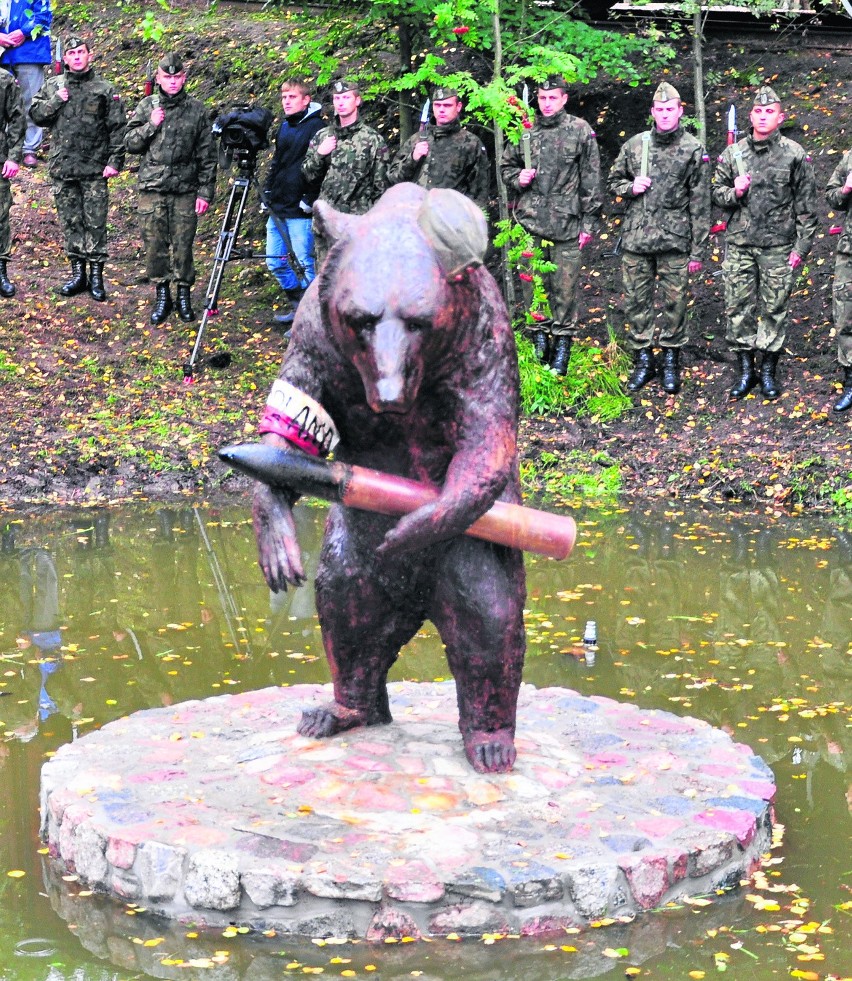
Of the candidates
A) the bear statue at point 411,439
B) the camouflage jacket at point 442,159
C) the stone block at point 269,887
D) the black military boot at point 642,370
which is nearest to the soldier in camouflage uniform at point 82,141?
the camouflage jacket at point 442,159

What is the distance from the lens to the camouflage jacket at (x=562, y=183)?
498 inches

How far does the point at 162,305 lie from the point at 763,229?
561 centimetres

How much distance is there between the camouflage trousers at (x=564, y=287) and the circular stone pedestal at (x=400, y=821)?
7.09 m

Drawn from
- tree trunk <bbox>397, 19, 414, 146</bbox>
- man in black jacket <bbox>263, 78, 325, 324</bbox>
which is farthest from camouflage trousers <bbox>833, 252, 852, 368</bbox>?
man in black jacket <bbox>263, 78, 325, 324</bbox>

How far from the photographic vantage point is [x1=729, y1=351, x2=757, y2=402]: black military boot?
483 inches

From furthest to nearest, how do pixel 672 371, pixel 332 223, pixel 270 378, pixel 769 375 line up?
pixel 270 378 < pixel 672 371 < pixel 769 375 < pixel 332 223

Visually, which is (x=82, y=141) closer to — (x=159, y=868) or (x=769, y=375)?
(x=769, y=375)

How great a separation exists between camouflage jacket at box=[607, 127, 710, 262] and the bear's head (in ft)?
26.1

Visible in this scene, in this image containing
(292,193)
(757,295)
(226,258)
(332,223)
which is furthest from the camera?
(292,193)

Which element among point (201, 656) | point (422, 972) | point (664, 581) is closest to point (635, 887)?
point (422, 972)

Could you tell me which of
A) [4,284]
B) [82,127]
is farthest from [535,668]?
[82,127]

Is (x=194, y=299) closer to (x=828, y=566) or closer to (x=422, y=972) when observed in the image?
(x=828, y=566)

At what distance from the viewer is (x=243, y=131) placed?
13.5m

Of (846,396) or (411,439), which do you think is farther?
(846,396)
